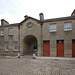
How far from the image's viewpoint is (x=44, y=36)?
12242 mm

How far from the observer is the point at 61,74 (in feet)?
15.5

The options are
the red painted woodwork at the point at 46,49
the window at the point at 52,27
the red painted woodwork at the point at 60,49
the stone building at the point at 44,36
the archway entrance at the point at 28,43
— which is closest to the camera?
the stone building at the point at 44,36

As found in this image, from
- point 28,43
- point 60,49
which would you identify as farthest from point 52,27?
point 28,43

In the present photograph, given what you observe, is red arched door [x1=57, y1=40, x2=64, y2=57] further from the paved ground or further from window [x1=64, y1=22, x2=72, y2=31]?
the paved ground

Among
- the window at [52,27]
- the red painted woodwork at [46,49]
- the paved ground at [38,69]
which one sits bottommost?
the paved ground at [38,69]

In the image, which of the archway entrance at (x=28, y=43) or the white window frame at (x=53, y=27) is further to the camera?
the archway entrance at (x=28, y=43)

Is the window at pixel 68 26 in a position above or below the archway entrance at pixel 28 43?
above

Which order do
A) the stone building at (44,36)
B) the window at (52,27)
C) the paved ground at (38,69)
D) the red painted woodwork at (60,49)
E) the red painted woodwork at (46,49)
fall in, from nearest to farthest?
the paved ground at (38,69) → the stone building at (44,36) → the red painted woodwork at (60,49) → the window at (52,27) → the red painted woodwork at (46,49)

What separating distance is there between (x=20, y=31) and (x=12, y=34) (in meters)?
2.19

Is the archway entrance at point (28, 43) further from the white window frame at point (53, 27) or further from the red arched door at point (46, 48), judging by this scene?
the white window frame at point (53, 27)

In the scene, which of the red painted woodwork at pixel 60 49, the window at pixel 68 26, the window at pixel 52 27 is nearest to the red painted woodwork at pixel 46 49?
the red painted woodwork at pixel 60 49

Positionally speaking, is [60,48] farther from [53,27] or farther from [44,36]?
[53,27]

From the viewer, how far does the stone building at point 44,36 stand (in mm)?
11039

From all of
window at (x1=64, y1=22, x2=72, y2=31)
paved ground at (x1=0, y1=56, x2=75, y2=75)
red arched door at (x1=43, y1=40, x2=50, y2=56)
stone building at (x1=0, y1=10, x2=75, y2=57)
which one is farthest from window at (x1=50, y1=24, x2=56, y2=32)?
paved ground at (x1=0, y1=56, x2=75, y2=75)
